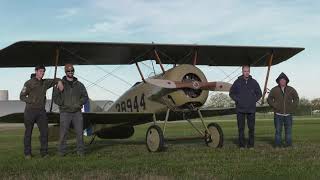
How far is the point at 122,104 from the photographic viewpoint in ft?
45.4

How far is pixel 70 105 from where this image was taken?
9.71 m

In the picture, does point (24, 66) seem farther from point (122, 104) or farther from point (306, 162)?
point (306, 162)

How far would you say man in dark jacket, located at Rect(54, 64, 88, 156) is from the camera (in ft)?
31.9

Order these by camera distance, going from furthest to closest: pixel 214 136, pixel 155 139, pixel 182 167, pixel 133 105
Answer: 1. pixel 133 105
2. pixel 214 136
3. pixel 155 139
4. pixel 182 167

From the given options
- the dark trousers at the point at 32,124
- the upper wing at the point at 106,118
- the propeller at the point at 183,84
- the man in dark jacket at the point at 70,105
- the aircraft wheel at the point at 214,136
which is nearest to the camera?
the dark trousers at the point at 32,124

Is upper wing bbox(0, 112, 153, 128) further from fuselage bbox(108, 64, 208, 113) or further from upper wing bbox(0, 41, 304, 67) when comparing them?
upper wing bbox(0, 41, 304, 67)

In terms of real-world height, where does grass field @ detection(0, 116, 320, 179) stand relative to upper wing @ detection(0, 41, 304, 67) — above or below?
below

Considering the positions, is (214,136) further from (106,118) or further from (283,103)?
(106,118)

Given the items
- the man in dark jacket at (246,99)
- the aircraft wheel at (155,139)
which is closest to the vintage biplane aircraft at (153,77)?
the aircraft wheel at (155,139)

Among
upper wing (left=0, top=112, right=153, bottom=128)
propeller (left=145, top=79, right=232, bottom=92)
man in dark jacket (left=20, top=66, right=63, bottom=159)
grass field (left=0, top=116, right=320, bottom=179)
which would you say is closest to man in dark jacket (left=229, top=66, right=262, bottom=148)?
propeller (left=145, top=79, right=232, bottom=92)

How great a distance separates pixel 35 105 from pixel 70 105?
2.23 feet

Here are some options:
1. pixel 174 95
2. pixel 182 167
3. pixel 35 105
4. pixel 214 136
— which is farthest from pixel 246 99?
pixel 35 105

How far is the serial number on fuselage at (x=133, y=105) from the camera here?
12.7 metres

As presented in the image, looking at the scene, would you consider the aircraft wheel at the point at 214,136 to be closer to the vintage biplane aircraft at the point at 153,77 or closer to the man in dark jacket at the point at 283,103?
the vintage biplane aircraft at the point at 153,77
